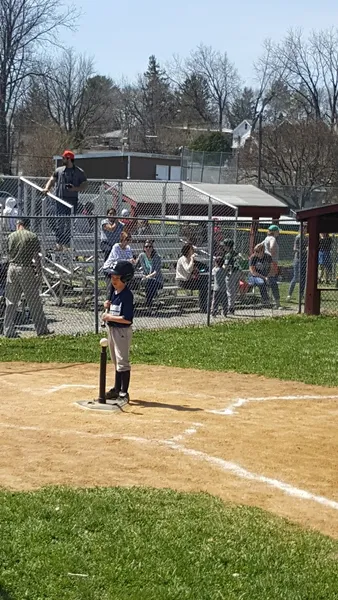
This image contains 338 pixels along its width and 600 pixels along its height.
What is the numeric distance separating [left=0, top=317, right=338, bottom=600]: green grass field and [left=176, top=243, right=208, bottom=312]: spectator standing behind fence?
11952 mm

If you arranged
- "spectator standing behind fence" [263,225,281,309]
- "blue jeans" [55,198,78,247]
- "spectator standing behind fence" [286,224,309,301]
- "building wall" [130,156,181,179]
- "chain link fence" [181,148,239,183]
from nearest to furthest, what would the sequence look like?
"blue jeans" [55,198,78,247] → "spectator standing behind fence" [263,225,281,309] → "spectator standing behind fence" [286,224,309,301] → "building wall" [130,156,181,179] → "chain link fence" [181,148,239,183]

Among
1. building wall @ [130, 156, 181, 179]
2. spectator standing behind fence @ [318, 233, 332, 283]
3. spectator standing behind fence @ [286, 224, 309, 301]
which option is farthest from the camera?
building wall @ [130, 156, 181, 179]

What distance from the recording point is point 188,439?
893 cm

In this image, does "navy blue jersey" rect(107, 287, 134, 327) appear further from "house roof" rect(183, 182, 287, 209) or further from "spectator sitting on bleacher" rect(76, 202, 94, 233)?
"house roof" rect(183, 182, 287, 209)

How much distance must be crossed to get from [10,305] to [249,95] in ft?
248

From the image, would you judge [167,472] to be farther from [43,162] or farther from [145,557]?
[43,162]

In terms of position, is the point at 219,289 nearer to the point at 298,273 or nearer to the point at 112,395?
the point at 298,273

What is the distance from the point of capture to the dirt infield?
7461 millimetres

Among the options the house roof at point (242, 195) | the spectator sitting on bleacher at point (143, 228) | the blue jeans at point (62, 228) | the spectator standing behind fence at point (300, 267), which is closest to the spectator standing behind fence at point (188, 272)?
the spectator standing behind fence at point (300, 267)

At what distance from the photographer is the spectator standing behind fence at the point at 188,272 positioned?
744 inches

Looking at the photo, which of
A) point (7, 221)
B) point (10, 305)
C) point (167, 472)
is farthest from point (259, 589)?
point (7, 221)

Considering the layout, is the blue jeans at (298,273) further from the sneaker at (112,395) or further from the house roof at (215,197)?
the sneaker at (112,395)

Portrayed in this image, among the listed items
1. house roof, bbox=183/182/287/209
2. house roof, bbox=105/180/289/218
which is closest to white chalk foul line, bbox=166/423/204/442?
house roof, bbox=105/180/289/218

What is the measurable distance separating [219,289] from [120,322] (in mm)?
8476
